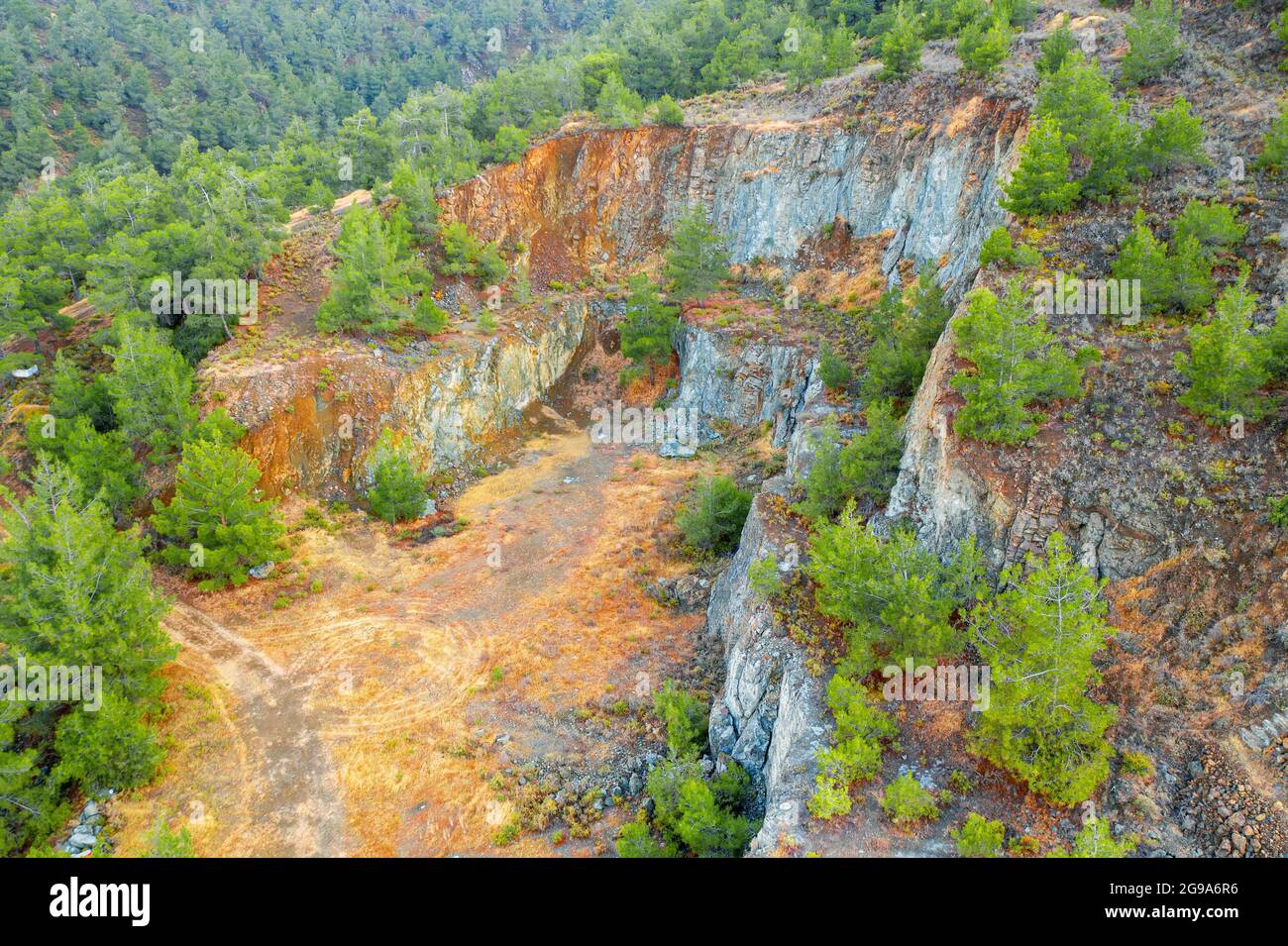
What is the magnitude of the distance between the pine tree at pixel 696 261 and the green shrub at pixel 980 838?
37.7 meters

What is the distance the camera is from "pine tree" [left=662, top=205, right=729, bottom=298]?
147 ft

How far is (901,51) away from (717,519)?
1342 inches

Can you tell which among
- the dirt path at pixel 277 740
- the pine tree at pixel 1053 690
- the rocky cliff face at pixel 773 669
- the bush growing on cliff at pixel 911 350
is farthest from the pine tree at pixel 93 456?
the pine tree at pixel 1053 690

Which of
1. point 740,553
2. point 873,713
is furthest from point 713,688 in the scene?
point 873,713

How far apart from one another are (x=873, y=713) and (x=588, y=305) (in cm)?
3892

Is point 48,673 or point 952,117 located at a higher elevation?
point 952,117

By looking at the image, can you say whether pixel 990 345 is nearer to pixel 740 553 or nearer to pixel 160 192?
pixel 740 553

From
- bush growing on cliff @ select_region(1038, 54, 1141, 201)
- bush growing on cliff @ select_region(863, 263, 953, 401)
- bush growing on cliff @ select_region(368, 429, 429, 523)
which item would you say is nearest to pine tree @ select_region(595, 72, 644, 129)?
bush growing on cliff @ select_region(863, 263, 953, 401)

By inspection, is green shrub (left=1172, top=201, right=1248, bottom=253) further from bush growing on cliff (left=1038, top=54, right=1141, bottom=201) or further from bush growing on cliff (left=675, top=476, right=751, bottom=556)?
bush growing on cliff (left=675, top=476, right=751, bottom=556)

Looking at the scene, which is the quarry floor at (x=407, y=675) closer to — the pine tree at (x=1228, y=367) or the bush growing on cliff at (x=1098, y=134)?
the pine tree at (x=1228, y=367)

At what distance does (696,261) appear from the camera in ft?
148

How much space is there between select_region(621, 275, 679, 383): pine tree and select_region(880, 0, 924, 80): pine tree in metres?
20.7

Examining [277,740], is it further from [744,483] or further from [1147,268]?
[1147,268]

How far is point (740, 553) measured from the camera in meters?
26.7
